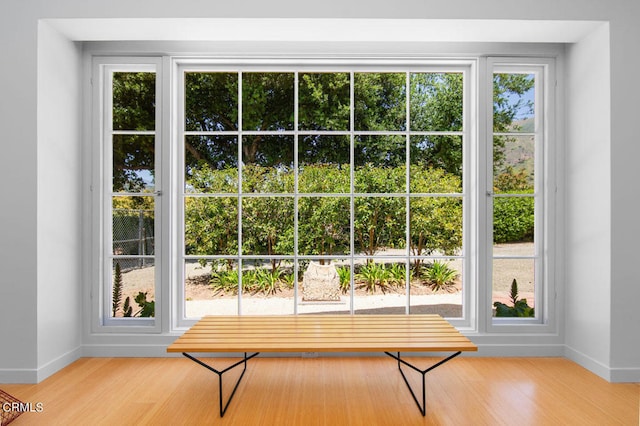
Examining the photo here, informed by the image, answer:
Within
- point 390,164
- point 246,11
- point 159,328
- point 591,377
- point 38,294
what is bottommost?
point 591,377

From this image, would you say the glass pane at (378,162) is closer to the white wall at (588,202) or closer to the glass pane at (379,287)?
the glass pane at (379,287)

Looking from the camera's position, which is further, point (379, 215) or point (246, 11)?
point (379, 215)

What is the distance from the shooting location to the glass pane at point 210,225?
376 centimetres

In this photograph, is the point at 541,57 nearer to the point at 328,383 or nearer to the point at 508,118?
the point at 508,118

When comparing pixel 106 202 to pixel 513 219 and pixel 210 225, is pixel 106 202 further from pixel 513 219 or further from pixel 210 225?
pixel 513 219

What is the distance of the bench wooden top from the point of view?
237cm

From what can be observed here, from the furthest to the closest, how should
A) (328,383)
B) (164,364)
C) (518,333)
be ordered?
1. (518,333)
2. (164,364)
3. (328,383)

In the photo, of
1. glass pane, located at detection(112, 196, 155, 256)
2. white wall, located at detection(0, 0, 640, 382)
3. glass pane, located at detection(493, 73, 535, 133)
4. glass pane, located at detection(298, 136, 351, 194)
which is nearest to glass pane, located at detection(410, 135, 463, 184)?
glass pane, located at detection(493, 73, 535, 133)

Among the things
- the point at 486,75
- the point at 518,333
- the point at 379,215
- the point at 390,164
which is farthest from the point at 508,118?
the point at 518,333

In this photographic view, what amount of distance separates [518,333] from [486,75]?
2232 millimetres

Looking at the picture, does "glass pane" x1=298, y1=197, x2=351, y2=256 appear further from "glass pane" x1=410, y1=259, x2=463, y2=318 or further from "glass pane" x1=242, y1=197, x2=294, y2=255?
"glass pane" x1=410, y1=259, x2=463, y2=318

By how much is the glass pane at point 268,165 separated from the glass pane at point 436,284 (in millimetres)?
1521

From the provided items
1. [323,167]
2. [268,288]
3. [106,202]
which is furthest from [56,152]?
[323,167]

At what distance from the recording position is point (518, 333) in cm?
346
